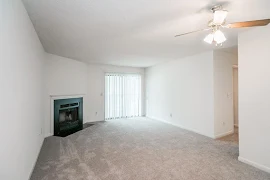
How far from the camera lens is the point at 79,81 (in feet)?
15.9

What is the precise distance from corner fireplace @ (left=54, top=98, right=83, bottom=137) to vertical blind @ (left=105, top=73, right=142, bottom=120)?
4.14ft

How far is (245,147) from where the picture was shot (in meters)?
2.48

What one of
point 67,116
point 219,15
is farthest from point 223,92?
point 67,116

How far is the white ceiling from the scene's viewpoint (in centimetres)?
165

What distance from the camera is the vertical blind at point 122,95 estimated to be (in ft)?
19.1

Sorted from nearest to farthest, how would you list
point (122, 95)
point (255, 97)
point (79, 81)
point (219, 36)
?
point (219, 36)
point (255, 97)
point (79, 81)
point (122, 95)

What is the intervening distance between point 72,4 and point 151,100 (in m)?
4.98

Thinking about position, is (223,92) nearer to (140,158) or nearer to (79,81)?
(140,158)

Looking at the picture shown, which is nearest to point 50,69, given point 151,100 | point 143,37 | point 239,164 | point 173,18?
point 143,37

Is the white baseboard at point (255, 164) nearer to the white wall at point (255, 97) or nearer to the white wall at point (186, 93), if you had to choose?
the white wall at point (255, 97)

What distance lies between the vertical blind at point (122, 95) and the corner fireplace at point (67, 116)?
4.14ft

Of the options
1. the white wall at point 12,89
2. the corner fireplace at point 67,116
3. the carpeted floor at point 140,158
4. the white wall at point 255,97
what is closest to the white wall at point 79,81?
the corner fireplace at point 67,116

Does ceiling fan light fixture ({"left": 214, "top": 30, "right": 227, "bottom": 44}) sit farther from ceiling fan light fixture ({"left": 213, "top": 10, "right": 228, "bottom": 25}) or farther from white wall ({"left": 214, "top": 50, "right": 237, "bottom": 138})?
white wall ({"left": 214, "top": 50, "right": 237, "bottom": 138})

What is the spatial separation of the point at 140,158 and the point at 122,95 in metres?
3.66
